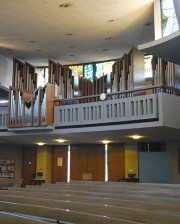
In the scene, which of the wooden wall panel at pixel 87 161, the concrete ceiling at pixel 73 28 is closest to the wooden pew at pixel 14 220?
the concrete ceiling at pixel 73 28

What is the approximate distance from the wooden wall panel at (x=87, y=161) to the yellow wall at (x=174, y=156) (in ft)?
7.70

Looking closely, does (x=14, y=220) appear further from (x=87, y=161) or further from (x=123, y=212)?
(x=87, y=161)

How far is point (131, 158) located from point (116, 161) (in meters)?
0.58

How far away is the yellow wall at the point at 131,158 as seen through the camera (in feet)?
34.8

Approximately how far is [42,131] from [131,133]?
231cm

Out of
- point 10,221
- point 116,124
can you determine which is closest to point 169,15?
point 116,124

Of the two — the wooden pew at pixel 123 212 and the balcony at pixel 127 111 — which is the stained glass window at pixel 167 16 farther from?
the wooden pew at pixel 123 212

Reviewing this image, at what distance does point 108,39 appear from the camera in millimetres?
9984

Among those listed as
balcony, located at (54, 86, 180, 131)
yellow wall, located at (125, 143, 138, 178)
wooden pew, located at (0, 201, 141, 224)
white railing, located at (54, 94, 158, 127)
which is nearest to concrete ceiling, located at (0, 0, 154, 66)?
balcony, located at (54, 86, 180, 131)

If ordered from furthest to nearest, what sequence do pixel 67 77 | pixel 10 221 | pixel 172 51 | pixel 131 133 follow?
pixel 67 77, pixel 131 133, pixel 172 51, pixel 10 221

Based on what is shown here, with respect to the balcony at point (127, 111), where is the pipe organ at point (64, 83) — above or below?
above

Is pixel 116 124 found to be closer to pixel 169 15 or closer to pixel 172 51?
pixel 172 51

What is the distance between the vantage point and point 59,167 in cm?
1188

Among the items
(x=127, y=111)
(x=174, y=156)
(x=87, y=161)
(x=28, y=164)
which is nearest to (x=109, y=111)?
(x=127, y=111)
